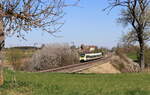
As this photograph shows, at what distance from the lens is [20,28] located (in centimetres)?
1003

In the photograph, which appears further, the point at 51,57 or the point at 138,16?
the point at 51,57

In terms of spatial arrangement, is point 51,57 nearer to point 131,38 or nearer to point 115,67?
point 115,67

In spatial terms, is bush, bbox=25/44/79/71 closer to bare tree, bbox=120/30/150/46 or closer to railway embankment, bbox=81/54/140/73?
railway embankment, bbox=81/54/140/73

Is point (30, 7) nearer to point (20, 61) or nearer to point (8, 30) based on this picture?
point (8, 30)

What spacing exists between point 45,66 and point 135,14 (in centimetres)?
2591

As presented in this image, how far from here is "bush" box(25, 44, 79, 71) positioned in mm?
49156

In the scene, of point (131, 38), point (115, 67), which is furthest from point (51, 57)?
point (131, 38)

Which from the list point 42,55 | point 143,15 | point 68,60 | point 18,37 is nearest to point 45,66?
point 42,55

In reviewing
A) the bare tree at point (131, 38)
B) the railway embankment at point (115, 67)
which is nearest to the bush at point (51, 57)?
the railway embankment at point (115, 67)

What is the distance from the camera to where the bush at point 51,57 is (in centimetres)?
4916

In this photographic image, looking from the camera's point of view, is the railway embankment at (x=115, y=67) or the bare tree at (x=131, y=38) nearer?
the bare tree at (x=131, y=38)

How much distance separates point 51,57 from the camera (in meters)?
50.2

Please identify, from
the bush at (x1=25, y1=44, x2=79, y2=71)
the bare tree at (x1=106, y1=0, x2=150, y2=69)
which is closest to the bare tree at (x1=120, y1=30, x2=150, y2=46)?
the bare tree at (x1=106, y1=0, x2=150, y2=69)

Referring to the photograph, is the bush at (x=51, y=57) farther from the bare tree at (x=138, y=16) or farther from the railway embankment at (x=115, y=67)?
the bare tree at (x=138, y=16)
